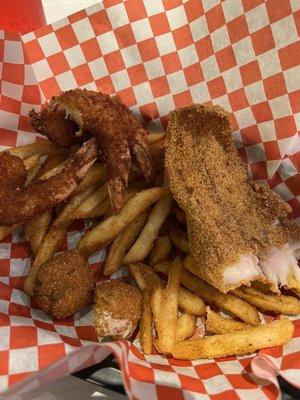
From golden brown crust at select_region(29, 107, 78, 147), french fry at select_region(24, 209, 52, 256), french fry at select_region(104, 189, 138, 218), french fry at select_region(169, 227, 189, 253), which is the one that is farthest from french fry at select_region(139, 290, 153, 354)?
golden brown crust at select_region(29, 107, 78, 147)

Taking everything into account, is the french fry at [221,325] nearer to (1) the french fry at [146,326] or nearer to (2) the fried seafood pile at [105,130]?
(1) the french fry at [146,326]

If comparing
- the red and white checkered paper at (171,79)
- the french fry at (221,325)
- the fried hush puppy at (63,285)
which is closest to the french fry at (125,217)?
the fried hush puppy at (63,285)

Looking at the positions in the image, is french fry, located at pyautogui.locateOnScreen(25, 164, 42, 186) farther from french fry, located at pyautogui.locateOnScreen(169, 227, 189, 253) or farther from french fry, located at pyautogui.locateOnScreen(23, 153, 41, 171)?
french fry, located at pyautogui.locateOnScreen(169, 227, 189, 253)

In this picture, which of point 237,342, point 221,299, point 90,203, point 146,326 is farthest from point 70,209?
point 237,342

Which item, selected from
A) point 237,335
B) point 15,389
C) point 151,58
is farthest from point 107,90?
point 15,389

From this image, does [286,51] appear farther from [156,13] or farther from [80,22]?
[80,22]
